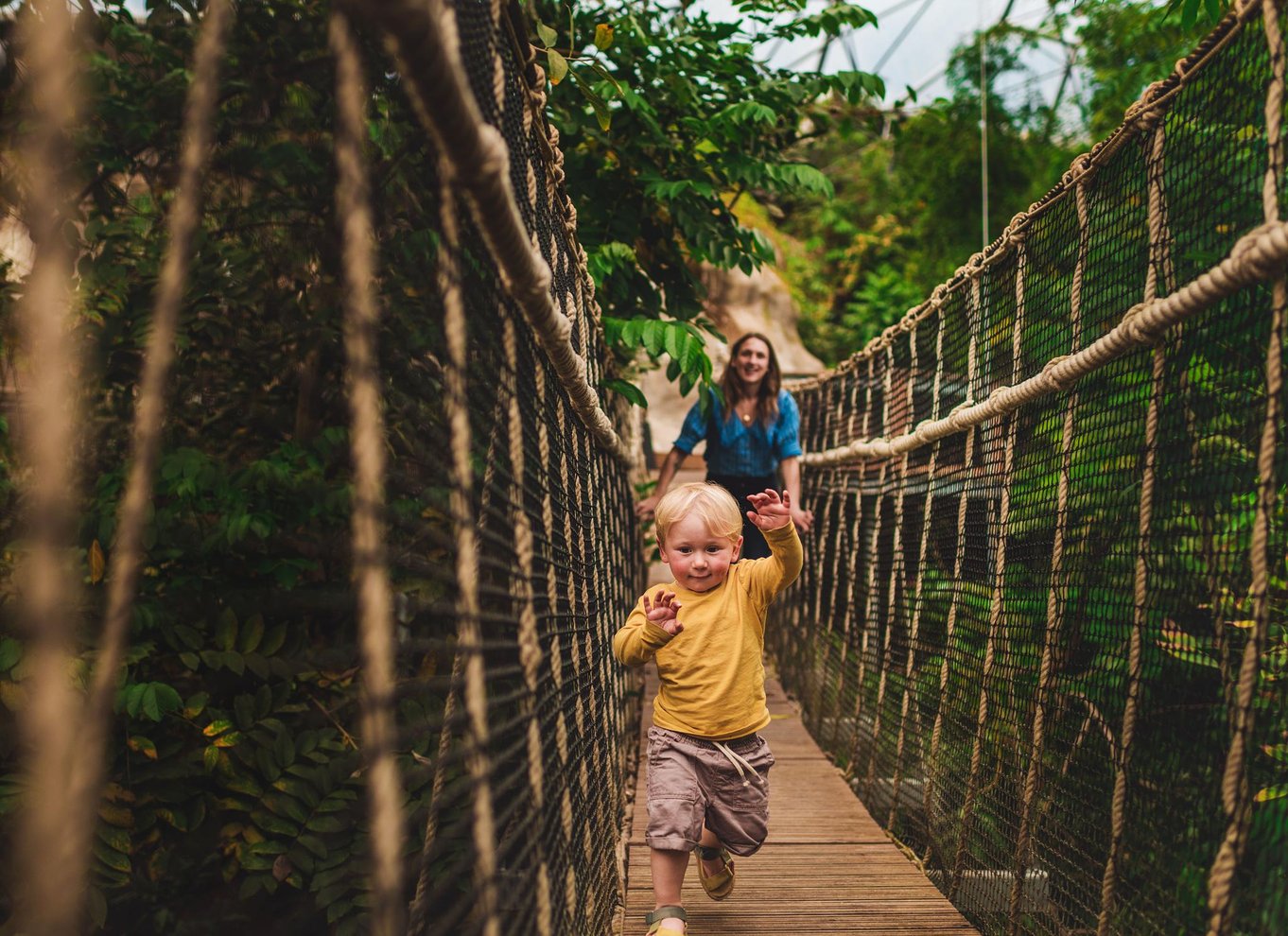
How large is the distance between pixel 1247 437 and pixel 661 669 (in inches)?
46.1

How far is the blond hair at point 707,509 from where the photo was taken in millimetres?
1979

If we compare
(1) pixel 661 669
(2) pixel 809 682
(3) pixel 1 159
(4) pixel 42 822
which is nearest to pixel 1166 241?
(1) pixel 661 669

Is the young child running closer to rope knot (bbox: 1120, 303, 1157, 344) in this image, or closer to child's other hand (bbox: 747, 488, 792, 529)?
child's other hand (bbox: 747, 488, 792, 529)

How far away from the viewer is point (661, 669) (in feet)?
6.71

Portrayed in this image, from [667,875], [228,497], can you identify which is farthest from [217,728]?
[667,875]

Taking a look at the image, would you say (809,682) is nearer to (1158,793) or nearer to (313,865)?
(313,865)

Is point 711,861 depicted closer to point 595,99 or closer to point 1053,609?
point 1053,609

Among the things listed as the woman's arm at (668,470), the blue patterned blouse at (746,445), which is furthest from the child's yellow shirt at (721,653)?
the blue patterned blouse at (746,445)

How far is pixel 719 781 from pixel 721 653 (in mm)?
259

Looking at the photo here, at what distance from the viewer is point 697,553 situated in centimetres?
201

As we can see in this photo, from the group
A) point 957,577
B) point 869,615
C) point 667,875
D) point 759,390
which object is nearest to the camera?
point 667,875

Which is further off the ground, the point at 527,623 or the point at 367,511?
the point at 367,511

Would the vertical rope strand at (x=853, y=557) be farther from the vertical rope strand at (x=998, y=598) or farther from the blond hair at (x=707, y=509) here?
the blond hair at (x=707, y=509)

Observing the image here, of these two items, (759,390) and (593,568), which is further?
(759,390)
